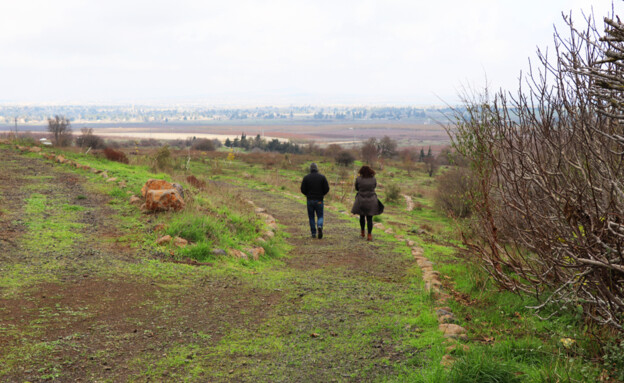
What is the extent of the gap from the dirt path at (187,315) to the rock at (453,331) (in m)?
0.31

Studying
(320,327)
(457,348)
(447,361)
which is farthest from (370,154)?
(447,361)

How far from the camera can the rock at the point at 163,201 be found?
10773mm

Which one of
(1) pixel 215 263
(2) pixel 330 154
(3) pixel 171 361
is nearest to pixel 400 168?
(2) pixel 330 154

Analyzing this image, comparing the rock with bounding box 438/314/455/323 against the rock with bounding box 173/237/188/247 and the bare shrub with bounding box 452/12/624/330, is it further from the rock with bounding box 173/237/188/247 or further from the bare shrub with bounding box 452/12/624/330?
the rock with bounding box 173/237/188/247

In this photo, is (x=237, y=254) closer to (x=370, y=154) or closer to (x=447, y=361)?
(x=447, y=361)

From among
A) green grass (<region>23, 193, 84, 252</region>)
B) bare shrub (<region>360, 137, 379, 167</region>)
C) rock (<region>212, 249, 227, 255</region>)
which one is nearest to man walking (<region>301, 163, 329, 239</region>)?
rock (<region>212, 249, 227, 255</region>)

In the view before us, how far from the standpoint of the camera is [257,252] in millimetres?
9484

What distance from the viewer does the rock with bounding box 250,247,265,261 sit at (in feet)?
30.5

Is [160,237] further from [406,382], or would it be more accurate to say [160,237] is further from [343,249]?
[406,382]

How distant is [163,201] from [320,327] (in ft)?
20.2

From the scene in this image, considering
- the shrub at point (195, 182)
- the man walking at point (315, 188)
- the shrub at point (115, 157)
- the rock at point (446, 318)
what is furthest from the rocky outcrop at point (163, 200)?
the shrub at point (115, 157)

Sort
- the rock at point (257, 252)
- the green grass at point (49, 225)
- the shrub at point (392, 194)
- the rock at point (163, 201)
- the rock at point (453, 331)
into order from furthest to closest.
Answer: the shrub at point (392, 194), the rock at point (163, 201), the rock at point (257, 252), the green grass at point (49, 225), the rock at point (453, 331)

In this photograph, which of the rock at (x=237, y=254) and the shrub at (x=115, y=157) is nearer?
the rock at (x=237, y=254)

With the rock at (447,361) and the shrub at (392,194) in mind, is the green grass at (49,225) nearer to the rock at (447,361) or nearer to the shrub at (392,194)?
the rock at (447,361)
